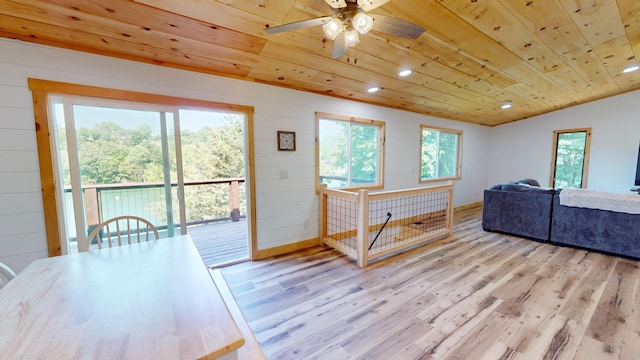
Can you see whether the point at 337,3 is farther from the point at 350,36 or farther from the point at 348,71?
the point at 348,71

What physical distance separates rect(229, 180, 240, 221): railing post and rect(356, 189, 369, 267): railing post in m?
3.32

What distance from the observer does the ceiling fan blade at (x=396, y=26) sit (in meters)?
1.50

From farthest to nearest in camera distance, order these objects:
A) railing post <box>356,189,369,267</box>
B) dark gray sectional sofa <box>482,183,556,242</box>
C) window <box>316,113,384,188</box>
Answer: window <box>316,113,384,188</box>
dark gray sectional sofa <box>482,183,556,242</box>
railing post <box>356,189,369,267</box>

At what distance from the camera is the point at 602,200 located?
126 inches

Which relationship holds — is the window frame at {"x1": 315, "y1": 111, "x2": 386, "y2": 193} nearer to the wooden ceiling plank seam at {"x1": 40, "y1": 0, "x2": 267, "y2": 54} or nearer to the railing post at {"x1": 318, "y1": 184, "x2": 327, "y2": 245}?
the railing post at {"x1": 318, "y1": 184, "x2": 327, "y2": 245}

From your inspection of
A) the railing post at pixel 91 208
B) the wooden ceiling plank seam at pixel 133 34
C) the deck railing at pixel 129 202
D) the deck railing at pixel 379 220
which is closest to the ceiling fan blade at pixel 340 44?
the wooden ceiling plank seam at pixel 133 34

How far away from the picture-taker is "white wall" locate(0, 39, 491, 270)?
1973mm

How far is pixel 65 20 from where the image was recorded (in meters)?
1.79

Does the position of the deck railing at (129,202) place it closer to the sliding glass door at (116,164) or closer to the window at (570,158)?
the sliding glass door at (116,164)

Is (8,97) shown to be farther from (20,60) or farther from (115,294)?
(115,294)

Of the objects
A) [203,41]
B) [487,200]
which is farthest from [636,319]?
[203,41]

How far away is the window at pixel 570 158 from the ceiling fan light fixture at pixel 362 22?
6.84m

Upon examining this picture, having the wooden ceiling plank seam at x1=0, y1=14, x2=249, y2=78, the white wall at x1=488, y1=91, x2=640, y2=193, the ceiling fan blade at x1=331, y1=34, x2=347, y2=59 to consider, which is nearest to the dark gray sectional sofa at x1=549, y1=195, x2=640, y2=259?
the white wall at x1=488, y1=91, x2=640, y2=193

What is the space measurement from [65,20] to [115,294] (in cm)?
204
